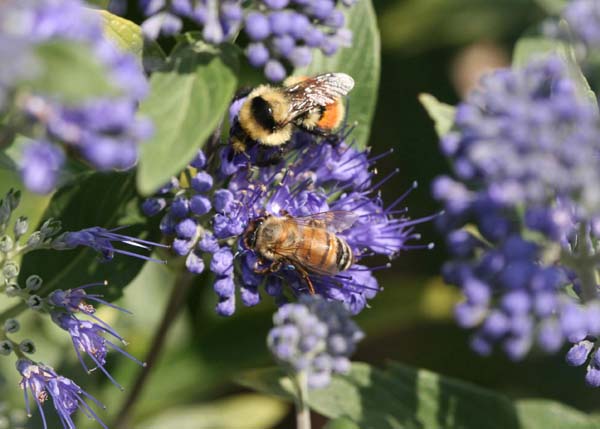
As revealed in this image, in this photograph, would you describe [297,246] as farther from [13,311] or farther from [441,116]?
[13,311]

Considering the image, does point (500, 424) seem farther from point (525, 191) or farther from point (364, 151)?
point (525, 191)

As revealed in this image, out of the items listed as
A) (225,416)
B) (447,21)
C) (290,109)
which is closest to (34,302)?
(290,109)

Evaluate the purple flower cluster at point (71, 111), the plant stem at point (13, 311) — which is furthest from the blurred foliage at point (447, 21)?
the purple flower cluster at point (71, 111)

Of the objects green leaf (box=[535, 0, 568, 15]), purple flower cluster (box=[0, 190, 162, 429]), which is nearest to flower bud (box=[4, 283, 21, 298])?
purple flower cluster (box=[0, 190, 162, 429])

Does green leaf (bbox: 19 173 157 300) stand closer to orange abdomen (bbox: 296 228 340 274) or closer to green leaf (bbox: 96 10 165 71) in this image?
green leaf (bbox: 96 10 165 71)

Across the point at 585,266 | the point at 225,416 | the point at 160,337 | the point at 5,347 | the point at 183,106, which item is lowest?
Result: the point at 225,416

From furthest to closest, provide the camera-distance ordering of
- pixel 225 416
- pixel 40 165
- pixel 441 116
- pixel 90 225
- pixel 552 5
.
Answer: pixel 225 416, pixel 552 5, pixel 90 225, pixel 441 116, pixel 40 165

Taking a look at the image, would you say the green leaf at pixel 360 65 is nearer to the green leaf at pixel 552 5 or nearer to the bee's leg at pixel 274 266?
the bee's leg at pixel 274 266
